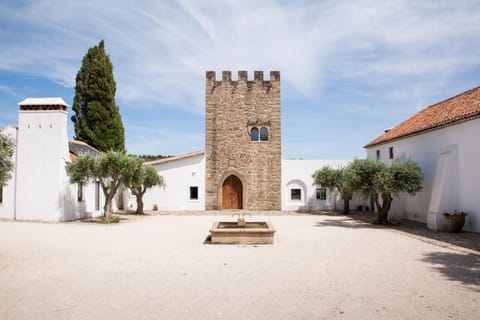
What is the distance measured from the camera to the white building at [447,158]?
1388 cm

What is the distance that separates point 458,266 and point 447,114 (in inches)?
416

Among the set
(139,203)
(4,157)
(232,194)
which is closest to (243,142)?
(232,194)

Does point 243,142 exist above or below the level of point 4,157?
above

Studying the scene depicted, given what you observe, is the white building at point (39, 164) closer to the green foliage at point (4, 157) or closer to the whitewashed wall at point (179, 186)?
the whitewashed wall at point (179, 186)

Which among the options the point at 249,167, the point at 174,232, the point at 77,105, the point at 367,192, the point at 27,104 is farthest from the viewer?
the point at 77,105

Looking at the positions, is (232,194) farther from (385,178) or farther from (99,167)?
(385,178)

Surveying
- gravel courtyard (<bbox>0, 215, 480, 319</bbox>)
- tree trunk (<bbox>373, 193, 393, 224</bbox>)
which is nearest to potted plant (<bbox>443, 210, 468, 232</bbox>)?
tree trunk (<bbox>373, 193, 393, 224</bbox>)

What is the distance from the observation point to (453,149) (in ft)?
49.3

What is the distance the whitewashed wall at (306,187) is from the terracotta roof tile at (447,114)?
5.16 metres

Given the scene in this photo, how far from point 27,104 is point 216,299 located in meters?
15.8

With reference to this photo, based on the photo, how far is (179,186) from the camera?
82.1 feet

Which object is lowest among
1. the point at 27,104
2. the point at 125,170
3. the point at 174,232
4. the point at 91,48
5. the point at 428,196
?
the point at 174,232

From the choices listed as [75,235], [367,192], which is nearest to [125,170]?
[75,235]

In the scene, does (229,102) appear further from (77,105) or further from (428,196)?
(428,196)
